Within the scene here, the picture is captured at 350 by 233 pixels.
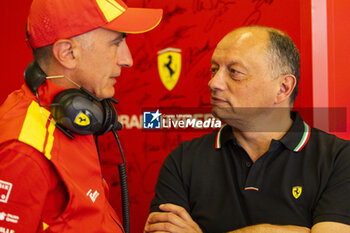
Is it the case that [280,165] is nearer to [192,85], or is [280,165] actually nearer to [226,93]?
[226,93]

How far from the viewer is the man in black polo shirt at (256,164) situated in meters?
1.31

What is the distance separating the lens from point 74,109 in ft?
3.43

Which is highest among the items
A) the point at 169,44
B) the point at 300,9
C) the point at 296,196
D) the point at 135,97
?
A: the point at 300,9

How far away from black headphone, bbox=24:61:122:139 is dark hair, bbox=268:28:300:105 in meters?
0.73

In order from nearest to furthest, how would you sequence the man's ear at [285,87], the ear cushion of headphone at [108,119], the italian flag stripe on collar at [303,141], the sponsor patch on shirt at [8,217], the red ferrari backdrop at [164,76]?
the sponsor patch on shirt at [8,217]
the ear cushion of headphone at [108,119]
the italian flag stripe on collar at [303,141]
the man's ear at [285,87]
the red ferrari backdrop at [164,76]

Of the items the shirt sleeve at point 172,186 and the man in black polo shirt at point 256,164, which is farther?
the shirt sleeve at point 172,186

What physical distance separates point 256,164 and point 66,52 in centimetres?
78

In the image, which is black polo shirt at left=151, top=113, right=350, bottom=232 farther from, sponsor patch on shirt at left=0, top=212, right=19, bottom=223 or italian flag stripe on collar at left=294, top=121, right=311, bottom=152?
sponsor patch on shirt at left=0, top=212, right=19, bottom=223

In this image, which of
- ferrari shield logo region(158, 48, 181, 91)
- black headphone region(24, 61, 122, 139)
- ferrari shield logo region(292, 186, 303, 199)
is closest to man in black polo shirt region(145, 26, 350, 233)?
ferrari shield logo region(292, 186, 303, 199)

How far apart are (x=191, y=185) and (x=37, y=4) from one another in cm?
83

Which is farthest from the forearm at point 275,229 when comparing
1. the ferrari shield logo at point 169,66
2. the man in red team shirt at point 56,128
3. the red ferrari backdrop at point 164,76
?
the ferrari shield logo at point 169,66

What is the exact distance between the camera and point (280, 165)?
4.61 feet

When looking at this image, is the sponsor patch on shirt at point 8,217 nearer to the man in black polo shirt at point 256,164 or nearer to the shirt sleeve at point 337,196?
the man in black polo shirt at point 256,164

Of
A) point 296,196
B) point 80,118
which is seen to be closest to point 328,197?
point 296,196
